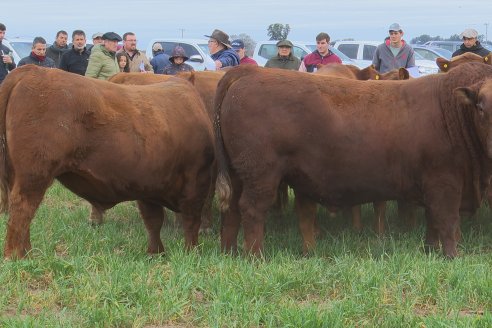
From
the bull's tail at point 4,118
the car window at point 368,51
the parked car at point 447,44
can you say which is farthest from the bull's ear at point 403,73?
the parked car at point 447,44

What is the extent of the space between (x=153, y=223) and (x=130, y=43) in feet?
21.7

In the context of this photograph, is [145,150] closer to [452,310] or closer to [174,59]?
[452,310]

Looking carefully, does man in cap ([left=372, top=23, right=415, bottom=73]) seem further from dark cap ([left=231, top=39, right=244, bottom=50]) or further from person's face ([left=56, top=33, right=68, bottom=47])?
person's face ([left=56, top=33, right=68, bottom=47])

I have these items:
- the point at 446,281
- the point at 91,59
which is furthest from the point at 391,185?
the point at 91,59

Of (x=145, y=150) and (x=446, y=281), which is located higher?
(x=145, y=150)

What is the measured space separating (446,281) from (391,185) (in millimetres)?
1239

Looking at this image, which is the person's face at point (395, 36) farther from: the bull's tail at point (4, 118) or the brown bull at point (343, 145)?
the bull's tail at point (4, 118)

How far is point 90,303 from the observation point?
470cm

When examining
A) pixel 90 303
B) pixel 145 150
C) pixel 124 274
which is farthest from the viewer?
pixel 145 150

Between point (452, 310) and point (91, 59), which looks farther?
point (91, 59)

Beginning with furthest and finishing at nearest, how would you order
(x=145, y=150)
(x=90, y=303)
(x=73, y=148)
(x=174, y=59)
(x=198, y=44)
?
(x=198, y=44), (x=174, y=59), (x=145, y=150), (x=73, y=148), (x=90, y=303)

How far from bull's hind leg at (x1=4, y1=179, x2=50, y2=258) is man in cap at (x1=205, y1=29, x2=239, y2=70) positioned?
548cm

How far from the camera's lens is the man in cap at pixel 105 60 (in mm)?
11094

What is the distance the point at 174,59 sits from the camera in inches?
428
